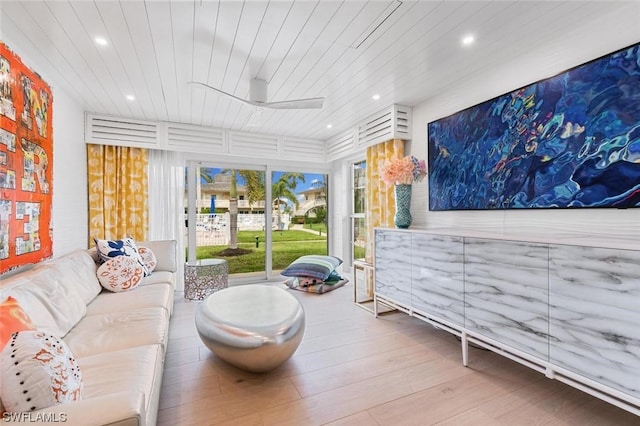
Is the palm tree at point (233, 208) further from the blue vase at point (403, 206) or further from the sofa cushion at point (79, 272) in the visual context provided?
the blue vase at point (403, 206)

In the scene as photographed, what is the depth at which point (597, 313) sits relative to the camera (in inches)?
55.5

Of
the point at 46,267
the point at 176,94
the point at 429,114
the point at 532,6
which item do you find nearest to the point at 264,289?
the point at 46,267

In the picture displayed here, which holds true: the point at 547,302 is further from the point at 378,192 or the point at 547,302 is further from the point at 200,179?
the point at 200,179

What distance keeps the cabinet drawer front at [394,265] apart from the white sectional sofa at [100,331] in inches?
77.3

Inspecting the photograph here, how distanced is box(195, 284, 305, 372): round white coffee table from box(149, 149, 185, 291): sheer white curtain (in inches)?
80.5

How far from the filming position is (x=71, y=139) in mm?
2963

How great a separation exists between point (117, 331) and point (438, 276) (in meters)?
2.26

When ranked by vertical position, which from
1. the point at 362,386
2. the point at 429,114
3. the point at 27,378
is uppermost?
the point at 429,114

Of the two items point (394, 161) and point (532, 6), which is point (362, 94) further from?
point (532, 6)

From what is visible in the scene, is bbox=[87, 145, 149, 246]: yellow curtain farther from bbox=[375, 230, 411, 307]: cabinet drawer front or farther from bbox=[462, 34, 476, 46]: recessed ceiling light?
bbox=[462, 34, 476, 46]: recessed ceiling light

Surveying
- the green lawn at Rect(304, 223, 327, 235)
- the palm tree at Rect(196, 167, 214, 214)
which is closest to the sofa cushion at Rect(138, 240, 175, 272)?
the palm tree at Rect(196, 167, 214, 214)

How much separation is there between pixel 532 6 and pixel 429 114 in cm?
136

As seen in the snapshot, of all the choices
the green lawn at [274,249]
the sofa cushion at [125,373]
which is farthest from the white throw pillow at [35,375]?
the green lawn at [274,249]

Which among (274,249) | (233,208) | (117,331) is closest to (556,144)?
(117,331)
